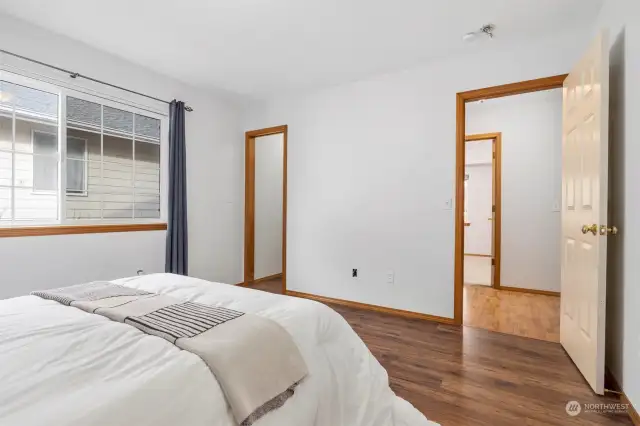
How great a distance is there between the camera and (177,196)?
344 cm

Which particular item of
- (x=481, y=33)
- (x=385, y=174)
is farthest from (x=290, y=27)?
(x=385, y=174)

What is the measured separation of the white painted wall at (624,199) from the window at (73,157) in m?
3.89

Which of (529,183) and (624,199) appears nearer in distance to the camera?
(624,199)

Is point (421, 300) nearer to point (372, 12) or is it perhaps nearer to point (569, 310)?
point (569, 310)

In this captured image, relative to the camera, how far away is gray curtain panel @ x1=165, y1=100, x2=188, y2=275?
11.1ft

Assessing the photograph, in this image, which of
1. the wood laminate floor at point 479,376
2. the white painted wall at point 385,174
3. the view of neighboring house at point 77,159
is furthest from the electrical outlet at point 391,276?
the view of neighboring house at point 77,159

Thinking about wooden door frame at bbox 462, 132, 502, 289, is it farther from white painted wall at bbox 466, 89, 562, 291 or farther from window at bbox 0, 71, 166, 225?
window at bbox 0, 71, 166, 225

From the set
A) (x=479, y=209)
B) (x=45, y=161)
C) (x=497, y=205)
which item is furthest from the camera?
(x=479, y=209)

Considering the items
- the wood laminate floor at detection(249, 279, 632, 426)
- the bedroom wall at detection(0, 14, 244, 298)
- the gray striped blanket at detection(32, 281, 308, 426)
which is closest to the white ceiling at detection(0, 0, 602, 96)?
the bedroom wall at detection(0, 14, 244, 298)

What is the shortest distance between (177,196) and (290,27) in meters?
2.06

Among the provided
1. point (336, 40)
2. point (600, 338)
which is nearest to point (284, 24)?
point (336, 40)

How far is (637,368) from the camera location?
1583 mm

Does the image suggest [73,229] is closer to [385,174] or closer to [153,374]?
[153,374]

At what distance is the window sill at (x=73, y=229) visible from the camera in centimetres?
241
